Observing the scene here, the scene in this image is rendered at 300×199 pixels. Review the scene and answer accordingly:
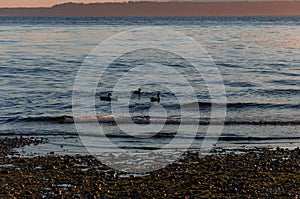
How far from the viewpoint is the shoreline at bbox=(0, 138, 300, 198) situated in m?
15.7

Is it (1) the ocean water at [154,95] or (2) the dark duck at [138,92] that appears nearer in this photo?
(1) the ocean water at [154,95]

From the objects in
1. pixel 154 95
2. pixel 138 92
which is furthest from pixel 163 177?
pixel 138 92

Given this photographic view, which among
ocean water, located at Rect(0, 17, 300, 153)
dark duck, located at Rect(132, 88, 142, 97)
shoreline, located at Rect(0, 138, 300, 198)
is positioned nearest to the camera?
shoreline, located at Rect(0, 138, 300, 198)

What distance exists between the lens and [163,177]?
17438 mm

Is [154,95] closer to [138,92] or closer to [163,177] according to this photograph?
[138,92]

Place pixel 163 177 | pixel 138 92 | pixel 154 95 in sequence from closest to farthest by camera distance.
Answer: pixel 163 177 < pixel 154 95 < pixel 138 92

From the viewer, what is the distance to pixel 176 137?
25.7 metres

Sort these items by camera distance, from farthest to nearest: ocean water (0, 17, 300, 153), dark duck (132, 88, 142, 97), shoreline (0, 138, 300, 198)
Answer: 1. dark duck (132, 88, 142, 97)
2. ocean water (0, 17, 300, 153)
3. shoreline (0, 138, 300, 198)

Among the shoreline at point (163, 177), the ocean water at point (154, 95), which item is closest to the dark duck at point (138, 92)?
the ocean water at point (154, 95)

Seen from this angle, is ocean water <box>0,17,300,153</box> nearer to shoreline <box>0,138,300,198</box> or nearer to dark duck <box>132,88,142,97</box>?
dark duck <box>132,88,142,97</box>

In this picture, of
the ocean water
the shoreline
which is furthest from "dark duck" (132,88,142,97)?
the shoreline

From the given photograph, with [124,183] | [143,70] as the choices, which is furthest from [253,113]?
[143,70]

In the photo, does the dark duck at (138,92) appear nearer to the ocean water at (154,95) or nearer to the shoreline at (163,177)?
the ocean water at (154,95)

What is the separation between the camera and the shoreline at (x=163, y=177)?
15.7m
